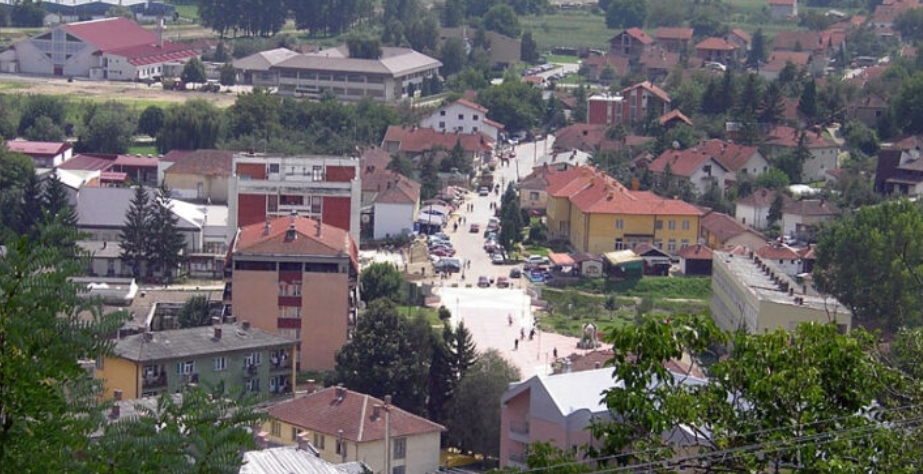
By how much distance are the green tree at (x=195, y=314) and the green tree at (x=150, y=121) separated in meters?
8.18

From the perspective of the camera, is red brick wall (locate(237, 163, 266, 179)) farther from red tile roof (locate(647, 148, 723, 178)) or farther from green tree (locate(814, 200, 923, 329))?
red tile roof (locate(647, 148, 723, 178))

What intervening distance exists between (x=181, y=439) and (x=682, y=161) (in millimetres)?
14474

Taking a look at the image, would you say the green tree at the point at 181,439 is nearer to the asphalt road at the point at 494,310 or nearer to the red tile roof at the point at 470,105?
the asphalt road at the point at 494,310

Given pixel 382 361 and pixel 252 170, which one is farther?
pixel 252 170

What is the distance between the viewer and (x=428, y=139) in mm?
19016

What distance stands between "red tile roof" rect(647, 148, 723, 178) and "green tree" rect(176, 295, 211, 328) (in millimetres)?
6551

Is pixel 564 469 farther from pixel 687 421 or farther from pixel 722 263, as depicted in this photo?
pixel 722 263

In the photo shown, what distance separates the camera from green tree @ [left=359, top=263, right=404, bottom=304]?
487 inches

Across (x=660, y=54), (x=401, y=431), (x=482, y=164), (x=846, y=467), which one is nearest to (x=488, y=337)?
(x=401, y=431)

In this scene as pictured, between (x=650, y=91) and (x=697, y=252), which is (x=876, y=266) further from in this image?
(x=650, y=91)

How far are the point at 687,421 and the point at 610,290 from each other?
10354 mm

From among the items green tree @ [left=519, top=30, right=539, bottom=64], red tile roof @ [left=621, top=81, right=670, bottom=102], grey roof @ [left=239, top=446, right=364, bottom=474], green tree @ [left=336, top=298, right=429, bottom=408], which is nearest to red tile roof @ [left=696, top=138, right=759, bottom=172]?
red tile roof @ [left=621, top=81, right=670, bottom=102]

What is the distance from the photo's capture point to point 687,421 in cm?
357

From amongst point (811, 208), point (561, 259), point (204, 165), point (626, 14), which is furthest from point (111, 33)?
point (561, 259)
